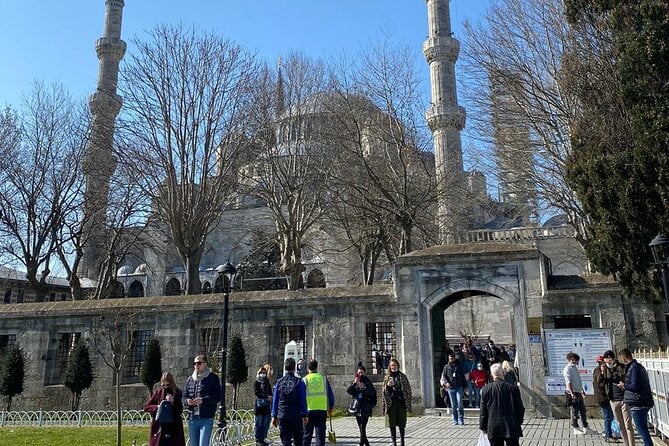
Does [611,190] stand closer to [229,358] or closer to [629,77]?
[629,77]

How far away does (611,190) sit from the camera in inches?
447

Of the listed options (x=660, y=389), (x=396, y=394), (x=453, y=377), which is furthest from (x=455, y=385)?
(x=660, y=389)

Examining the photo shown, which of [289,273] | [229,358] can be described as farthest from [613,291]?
[289,273]

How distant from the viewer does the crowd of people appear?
A: 6.23 metres

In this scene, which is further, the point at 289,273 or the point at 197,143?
the point at 289,273

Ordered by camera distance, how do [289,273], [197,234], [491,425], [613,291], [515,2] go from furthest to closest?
[289,273] → [197,234] → [515,2] → [613,291] → [491,425]

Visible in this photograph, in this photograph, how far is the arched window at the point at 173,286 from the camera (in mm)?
45103

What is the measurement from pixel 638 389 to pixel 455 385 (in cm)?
471

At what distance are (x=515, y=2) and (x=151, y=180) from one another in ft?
41.3

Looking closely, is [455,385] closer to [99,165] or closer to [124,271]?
[99,165]

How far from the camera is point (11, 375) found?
601 inches

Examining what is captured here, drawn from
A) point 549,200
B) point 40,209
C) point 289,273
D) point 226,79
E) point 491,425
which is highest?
point 226,79

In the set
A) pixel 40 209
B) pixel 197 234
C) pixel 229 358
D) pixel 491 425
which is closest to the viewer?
pixel 491 425

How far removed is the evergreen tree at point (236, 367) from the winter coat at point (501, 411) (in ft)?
→ 30.0
